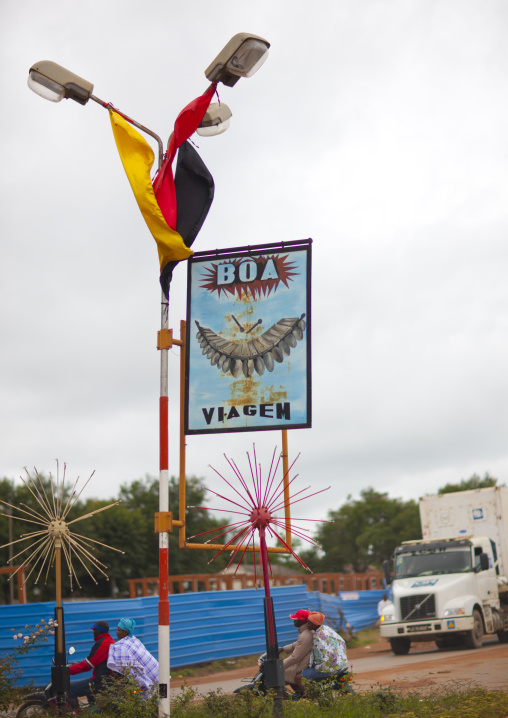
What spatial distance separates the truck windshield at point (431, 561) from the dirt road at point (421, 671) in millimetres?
2024

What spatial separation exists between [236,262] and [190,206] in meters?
0.96

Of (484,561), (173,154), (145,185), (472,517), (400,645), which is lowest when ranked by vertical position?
(400,645)

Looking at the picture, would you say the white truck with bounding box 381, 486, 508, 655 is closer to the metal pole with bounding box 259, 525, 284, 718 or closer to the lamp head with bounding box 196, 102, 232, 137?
the metal pole with bounding box 259, 525, 284, 718

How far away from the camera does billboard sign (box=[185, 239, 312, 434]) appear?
8.93 metres

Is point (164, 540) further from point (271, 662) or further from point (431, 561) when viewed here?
point (431, 561)

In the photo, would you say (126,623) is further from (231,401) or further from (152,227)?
(152,227)

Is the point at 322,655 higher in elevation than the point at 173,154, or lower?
lower

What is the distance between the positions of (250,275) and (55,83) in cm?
303

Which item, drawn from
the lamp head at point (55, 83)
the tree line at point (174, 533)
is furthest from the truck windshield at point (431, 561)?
the tree line at point (174, 533)

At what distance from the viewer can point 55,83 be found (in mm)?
9211

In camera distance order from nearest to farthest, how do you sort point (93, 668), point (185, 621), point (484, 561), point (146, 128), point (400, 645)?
point (146, 128)
point (93, 668)
point (185, 621)
point (484, 561)
point (400, 645)

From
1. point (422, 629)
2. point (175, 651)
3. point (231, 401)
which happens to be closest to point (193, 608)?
point (175, 651)

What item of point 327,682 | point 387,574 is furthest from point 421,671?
point 327,682

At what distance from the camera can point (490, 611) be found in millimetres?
21844
